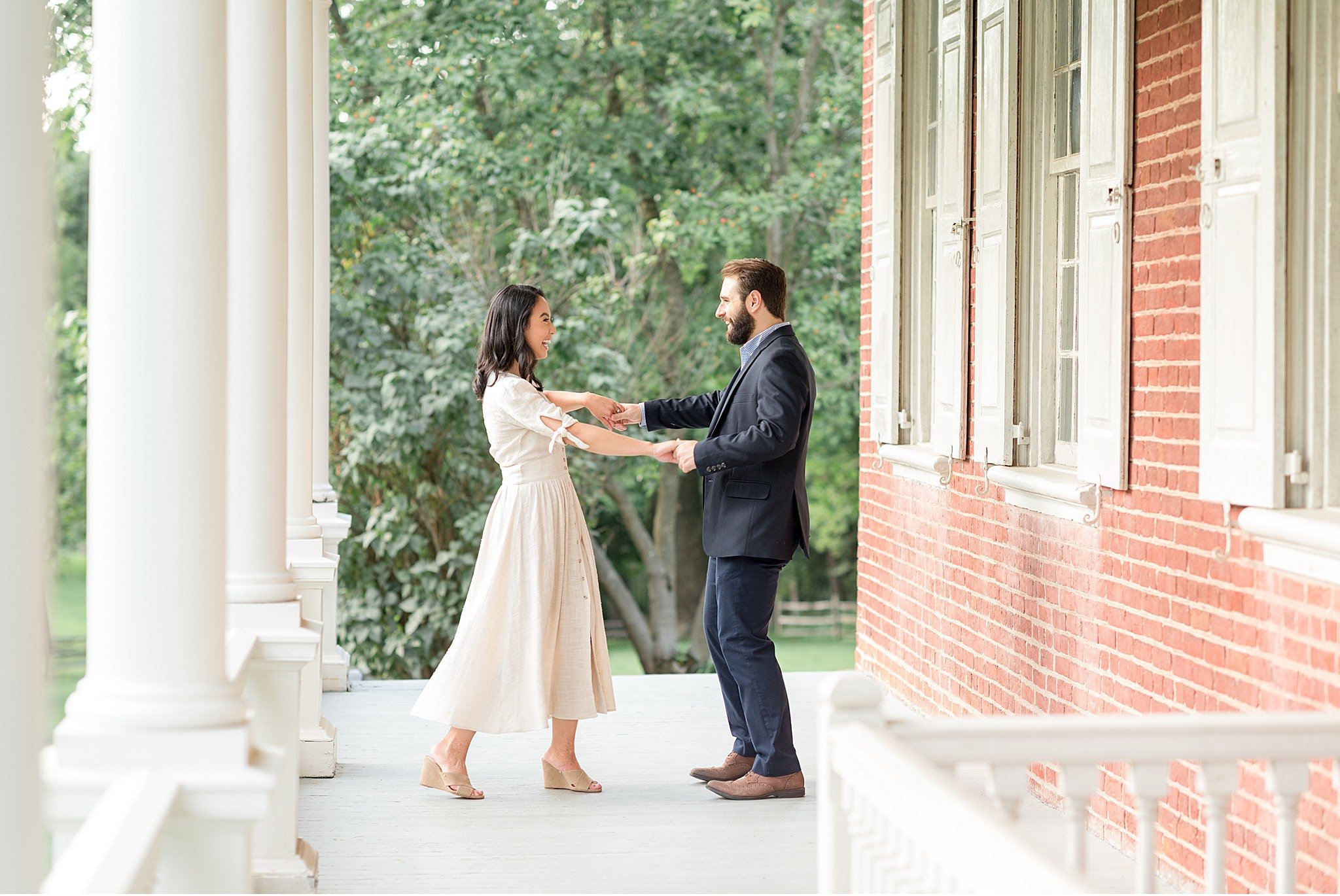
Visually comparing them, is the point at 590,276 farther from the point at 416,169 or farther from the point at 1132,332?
the point at 1132,332

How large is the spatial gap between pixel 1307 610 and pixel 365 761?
13.7 ft

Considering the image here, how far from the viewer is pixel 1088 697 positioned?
5.46 metres

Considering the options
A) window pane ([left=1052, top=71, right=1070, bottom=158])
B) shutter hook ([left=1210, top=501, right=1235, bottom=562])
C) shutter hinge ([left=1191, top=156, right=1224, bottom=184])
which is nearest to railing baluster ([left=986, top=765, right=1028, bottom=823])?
shutter hook ([left=1210, top=501, right=1235, bottom=562])

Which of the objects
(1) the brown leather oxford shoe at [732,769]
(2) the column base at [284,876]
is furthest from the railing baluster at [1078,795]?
(1) the brown leather oxford shoe at [732,769]

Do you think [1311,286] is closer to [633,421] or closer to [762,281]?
[762,281]

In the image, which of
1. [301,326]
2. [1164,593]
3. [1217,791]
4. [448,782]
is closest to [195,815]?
[1217,791]

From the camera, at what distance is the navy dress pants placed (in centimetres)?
596

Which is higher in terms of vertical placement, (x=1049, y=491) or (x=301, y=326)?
(x=301, y=326)

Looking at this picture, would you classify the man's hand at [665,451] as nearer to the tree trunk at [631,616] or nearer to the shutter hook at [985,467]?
the shutter hook at [985,467]

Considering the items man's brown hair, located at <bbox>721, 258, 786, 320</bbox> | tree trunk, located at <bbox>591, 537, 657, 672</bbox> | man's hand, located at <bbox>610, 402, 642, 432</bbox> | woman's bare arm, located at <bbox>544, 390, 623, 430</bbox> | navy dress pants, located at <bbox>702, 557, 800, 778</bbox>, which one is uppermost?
man's brown hair, located at <bbox>721, 258, 786, 320</bbox>

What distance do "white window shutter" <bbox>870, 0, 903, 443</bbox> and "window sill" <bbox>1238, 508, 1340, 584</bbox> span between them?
3858mm

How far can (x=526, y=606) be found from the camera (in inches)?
234

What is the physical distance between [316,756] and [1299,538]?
13.5ft

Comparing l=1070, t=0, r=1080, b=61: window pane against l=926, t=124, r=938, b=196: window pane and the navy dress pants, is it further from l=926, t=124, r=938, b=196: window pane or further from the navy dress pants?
the navy dress pants
